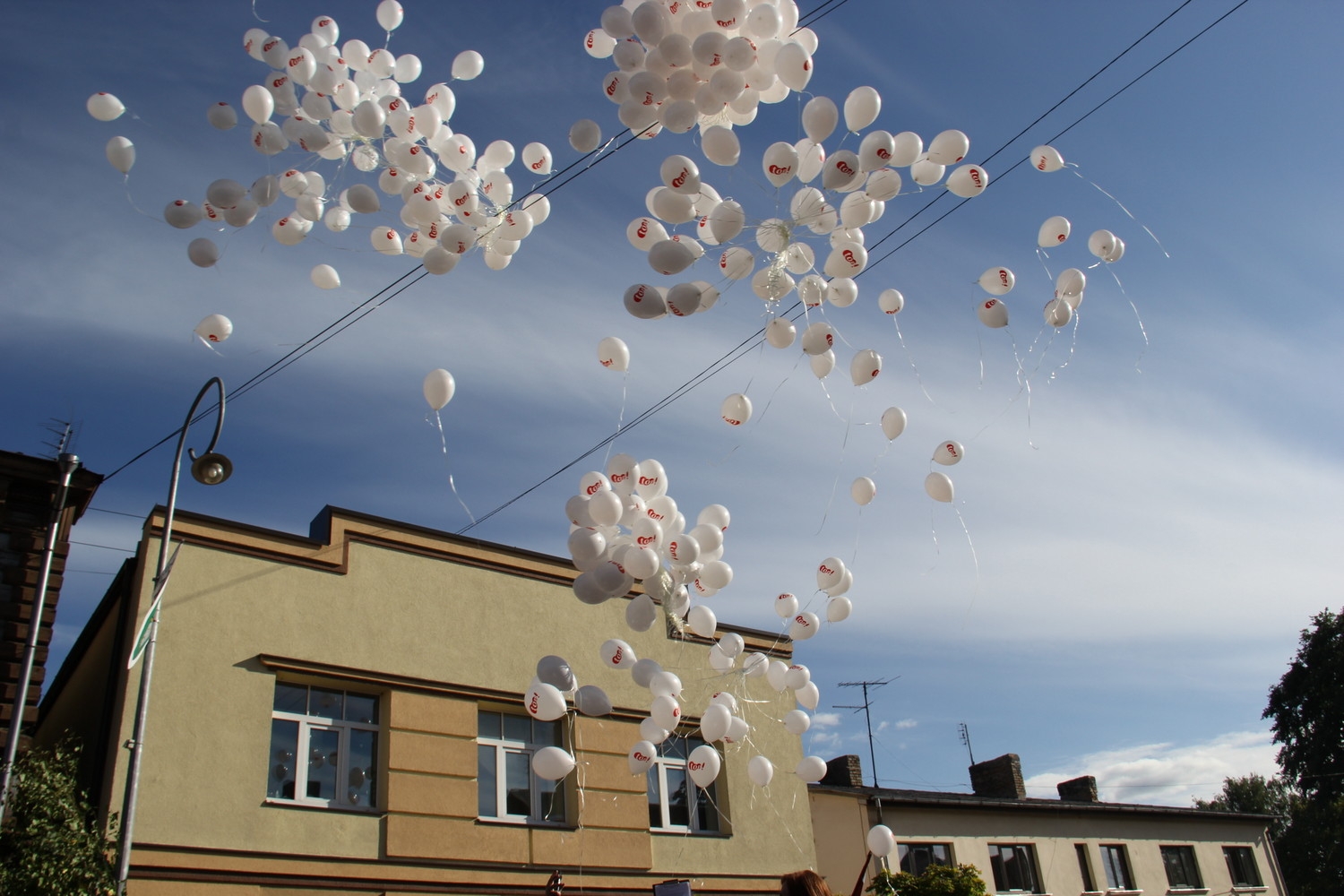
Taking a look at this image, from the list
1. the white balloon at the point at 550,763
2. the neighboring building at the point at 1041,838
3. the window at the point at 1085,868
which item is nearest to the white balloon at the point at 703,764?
the white balloon at the point at 550,763

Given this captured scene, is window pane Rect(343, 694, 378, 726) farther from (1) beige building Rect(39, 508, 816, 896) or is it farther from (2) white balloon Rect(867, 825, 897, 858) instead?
(2) white balloon Rect(867, 825, 897, 858)

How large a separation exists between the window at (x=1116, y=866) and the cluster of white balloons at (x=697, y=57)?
19802mm

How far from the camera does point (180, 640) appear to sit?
31.8 feet

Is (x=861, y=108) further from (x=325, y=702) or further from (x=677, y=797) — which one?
(x=677, y=797)

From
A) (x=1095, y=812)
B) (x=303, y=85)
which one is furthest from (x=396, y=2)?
(x=1095, y=812)

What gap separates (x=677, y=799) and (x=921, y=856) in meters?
6.36

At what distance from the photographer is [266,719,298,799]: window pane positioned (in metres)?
9.91

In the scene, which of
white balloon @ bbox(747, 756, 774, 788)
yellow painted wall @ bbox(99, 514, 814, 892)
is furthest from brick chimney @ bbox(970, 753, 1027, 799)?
white balloon @ bbox(747, 756, 774, 788)

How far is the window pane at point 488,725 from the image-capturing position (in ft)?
38.6

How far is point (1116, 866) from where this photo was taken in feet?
66.9

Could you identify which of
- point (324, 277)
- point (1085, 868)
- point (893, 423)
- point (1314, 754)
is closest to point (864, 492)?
point (893, 423)

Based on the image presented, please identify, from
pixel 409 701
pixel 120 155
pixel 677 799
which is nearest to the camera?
pixel 120 155

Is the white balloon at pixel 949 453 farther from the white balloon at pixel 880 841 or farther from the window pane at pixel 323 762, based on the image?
the window pane at pixel 323 762

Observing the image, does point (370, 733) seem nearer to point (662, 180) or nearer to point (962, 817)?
point (662, 180)
